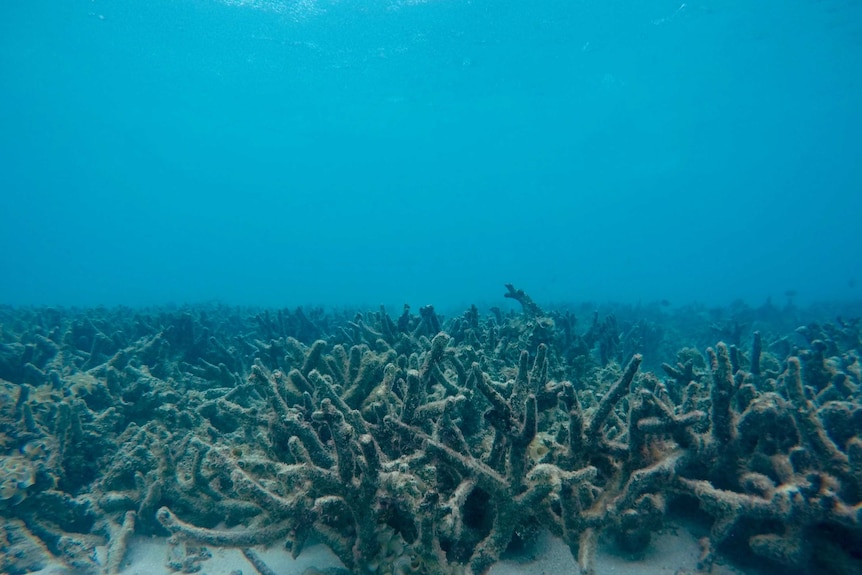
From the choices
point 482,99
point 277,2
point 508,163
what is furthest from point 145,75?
point 508,163

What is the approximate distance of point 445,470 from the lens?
3.24 meters

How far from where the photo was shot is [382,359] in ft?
16.4

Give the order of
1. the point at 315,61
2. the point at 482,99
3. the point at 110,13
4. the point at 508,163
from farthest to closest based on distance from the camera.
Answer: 1. the point at 508,163
2. the point at 482,99
3. the point at 315,61
4. the point at 110,13

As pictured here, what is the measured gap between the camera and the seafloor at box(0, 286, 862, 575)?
278 centimetres

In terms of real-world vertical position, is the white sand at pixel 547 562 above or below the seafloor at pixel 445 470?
below

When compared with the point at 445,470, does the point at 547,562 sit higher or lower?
lower

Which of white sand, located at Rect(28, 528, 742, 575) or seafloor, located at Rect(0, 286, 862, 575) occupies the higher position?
seafloor, located at Rect(0, 286, 862, 575)

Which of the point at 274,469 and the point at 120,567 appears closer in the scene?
the point at 274,469

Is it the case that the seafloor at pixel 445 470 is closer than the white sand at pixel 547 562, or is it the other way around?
the seafloor at pixel 445 470

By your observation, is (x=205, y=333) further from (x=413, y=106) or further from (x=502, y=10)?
(x=413, y=106)

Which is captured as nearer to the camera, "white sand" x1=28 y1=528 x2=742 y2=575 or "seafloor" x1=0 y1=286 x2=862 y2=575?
"seafloor" x1=0 y1=286 x2=862 y2=575

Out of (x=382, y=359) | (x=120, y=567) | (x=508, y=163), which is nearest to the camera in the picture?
(x=120, y=567)

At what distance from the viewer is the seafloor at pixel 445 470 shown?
2.78 m

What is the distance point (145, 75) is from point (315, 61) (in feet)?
126
